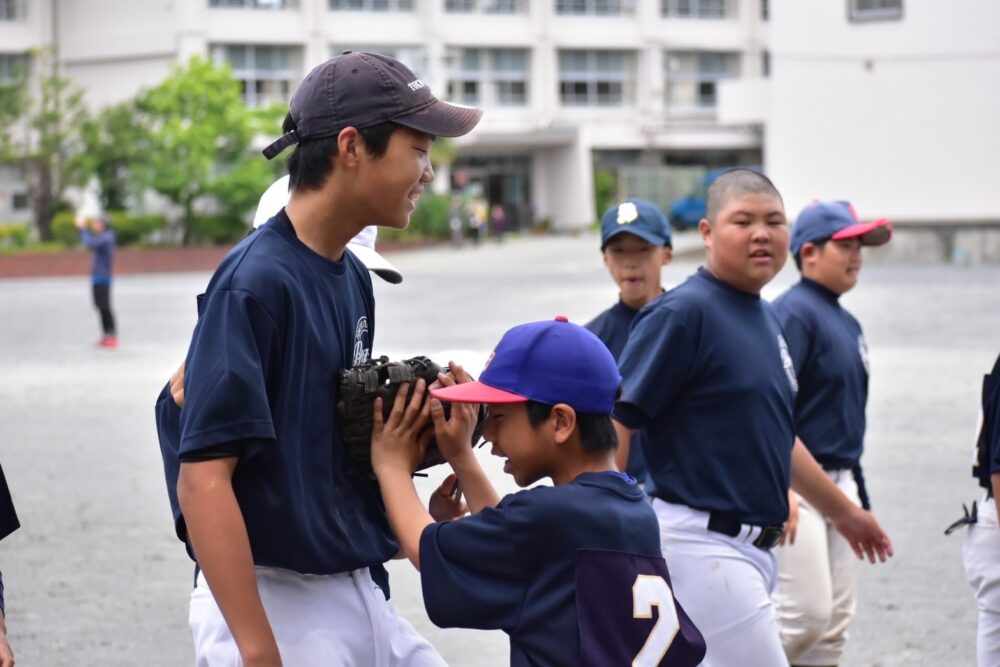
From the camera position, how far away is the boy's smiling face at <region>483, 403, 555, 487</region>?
11.0 feet

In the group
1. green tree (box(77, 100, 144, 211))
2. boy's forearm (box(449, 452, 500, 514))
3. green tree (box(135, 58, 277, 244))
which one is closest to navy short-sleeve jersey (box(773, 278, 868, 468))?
boy's forearm (box(449, 452, 500, 514))

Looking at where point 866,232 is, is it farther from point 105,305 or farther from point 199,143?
point 199,143

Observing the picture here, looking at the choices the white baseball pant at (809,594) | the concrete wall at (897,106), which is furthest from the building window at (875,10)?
the white baseball pant at (809,594)

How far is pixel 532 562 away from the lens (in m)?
3.23

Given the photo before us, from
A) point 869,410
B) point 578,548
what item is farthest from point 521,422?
point 869,410

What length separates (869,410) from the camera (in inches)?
553

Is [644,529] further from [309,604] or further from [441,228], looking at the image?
[441,228]

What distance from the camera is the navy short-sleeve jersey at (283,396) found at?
304 centimetres

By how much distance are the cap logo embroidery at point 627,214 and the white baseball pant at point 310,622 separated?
10.5ft

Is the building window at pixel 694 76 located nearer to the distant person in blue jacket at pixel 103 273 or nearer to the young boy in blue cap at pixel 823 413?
the distant person in blue jacket at pixel 103 273

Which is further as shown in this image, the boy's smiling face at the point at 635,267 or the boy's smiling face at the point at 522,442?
the boy's smiling face at the point at 635,267

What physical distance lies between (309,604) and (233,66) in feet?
208

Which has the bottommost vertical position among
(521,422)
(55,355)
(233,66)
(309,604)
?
(55,355)

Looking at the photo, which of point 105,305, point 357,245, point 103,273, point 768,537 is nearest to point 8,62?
point 103,273
